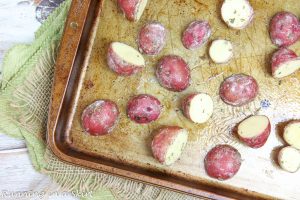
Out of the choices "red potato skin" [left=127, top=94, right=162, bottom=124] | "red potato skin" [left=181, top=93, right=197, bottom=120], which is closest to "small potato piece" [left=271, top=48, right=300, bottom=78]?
"red potato skin" [left=181, top=93, right=197, bottom=120]

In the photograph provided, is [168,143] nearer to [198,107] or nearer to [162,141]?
[162,141]

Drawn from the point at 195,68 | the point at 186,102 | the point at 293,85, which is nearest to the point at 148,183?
the point at 186,102

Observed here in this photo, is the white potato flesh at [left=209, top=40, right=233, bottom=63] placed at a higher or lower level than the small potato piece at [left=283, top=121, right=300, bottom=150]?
higher

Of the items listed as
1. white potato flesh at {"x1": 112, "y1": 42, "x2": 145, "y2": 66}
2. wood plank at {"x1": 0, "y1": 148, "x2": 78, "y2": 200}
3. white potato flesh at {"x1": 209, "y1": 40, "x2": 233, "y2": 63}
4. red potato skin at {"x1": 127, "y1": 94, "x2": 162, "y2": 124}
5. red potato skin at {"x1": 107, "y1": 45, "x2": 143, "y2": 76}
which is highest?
white potato flesh at {"x1": 209, "y1": 40, "x2": 233, "y2": 63}

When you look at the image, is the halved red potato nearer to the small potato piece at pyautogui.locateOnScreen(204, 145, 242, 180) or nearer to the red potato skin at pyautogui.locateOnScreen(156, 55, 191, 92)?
the red potato skin at pyautogui.locateOnScreen(156, 55, 191, 92)

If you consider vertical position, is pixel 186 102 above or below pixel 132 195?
above

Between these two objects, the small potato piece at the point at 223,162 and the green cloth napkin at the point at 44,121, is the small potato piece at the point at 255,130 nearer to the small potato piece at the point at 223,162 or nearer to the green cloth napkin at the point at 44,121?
the small potato piece at the point at 223,162

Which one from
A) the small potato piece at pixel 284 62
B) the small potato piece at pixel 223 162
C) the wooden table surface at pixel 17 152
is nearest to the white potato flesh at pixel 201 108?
the small potato piece at pixel 223 162

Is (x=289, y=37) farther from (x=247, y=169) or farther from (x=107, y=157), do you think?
(x=107, y=157)
